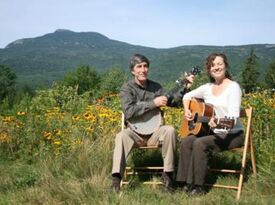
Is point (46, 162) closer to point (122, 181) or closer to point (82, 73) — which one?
point (122, 181)

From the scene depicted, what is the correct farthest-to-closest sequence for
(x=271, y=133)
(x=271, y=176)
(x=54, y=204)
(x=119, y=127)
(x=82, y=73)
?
1. (x=82, y=73)
2. (x=119, y=127)
3. (x=271, y=133)
4. (x=271, y=176)
5. (x=54, y=204)

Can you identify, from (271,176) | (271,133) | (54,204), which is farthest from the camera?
(271,133)

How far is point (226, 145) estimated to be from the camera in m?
4.83

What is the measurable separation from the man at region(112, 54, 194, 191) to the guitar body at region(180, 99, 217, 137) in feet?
0.62

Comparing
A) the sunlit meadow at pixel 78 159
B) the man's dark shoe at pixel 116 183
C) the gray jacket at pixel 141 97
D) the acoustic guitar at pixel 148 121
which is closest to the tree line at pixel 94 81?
the sunlit meadow at pixel 78 159

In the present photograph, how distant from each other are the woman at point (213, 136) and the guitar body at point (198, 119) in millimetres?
60

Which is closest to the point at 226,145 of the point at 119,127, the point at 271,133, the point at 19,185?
the point at 271,133

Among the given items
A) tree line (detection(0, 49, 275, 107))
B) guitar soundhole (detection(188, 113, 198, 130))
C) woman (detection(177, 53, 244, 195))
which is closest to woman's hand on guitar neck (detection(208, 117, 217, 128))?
woman (detection(177, 53, 244, 195))

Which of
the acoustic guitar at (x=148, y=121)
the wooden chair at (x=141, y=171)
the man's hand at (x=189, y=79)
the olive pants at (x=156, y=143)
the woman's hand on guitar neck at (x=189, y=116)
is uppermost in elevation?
the man's hand at (x=189, y=79)

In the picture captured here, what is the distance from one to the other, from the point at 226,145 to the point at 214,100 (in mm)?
474

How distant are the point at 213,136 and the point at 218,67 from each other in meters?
0.71

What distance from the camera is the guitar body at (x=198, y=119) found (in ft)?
15.7

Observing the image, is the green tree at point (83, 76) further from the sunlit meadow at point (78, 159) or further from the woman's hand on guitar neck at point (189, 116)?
the woman's hand on guitar neck at point (189, 116)

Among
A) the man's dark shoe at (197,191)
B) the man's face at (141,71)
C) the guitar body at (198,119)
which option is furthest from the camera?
the man's face at (141,71)
